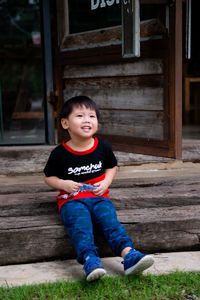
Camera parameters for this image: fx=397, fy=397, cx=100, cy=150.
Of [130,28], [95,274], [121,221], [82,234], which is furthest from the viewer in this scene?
[130,28]

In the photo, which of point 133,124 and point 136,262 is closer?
point 136,262

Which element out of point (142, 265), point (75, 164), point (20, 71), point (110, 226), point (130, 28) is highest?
point (20, 71)

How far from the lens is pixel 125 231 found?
2.21m

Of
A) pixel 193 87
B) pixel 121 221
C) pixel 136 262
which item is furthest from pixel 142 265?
pixel 193 87

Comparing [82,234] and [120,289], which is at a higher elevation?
[82,234]

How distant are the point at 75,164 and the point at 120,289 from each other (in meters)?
0.75

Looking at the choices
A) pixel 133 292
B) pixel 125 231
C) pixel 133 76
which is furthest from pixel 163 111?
pixel 133 292

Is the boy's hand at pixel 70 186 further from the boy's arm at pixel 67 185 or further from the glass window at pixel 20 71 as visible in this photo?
the glass window at pixel 20 71

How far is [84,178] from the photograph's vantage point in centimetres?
234

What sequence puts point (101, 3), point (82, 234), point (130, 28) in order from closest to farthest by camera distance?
point (82, 234)
point (130, 28)
point (101, 3)

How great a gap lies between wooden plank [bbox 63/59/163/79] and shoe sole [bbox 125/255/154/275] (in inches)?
79.4

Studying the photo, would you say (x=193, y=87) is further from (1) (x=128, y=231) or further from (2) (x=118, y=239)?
(2) (x=118, y=239)

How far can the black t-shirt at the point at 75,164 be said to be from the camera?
231 cm

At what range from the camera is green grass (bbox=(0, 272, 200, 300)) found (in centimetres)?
185
